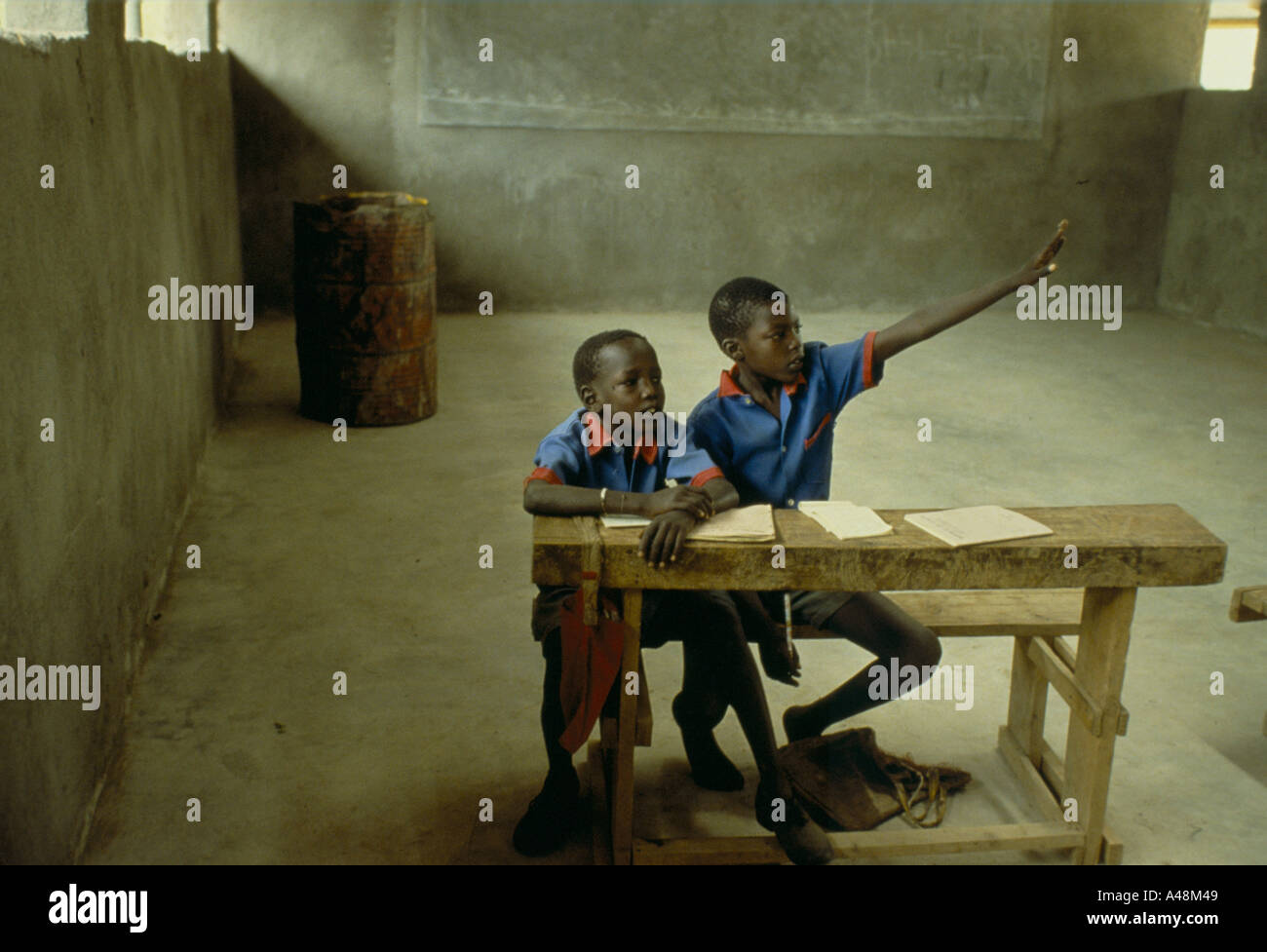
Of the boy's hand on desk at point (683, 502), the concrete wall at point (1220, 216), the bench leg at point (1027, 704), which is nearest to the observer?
the boy's hand on desk at point (683, 502)

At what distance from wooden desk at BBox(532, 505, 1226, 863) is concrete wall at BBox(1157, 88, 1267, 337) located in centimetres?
776

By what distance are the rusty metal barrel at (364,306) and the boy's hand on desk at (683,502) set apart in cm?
411

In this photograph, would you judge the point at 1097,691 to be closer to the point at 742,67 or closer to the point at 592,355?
the point at 592,355

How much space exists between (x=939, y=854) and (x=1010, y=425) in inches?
172

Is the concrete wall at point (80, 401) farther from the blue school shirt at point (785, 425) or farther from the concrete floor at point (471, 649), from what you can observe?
the blue school shirt at point (785, 425)

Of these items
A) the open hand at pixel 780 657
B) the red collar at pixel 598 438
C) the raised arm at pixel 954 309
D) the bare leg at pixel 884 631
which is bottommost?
the open hand at pixel 780 657

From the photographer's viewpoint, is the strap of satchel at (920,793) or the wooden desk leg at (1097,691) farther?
the strap of satchel at (920,793)

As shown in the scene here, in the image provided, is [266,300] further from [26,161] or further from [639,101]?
[26,161]

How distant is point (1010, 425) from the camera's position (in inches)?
269

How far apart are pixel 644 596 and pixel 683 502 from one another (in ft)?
1.09

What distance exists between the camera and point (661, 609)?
2754 mm

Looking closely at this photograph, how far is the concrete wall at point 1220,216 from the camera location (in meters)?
9.41

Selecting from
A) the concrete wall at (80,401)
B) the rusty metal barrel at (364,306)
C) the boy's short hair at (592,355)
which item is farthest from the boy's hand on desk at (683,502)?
the rusty metal barrel at (364,306)

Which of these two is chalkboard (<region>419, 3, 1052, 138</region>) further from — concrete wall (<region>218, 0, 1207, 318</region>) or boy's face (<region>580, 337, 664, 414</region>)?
boy's face (<region>580, 337, 664, 414</region>)
